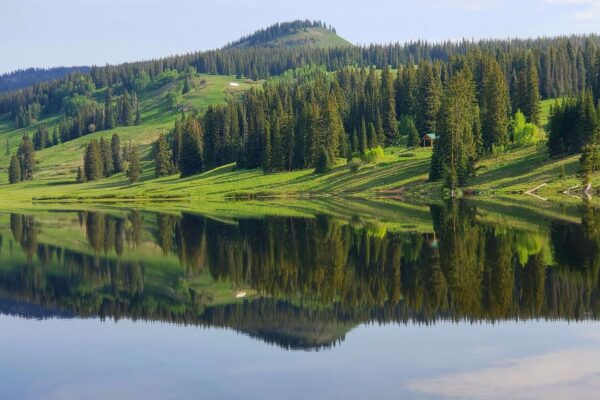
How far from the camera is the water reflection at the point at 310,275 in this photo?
32.2m

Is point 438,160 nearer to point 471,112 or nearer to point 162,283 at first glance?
point 471,112

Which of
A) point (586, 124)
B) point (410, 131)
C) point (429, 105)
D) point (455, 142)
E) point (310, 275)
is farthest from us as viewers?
point (429, 105)

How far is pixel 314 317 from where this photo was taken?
3198 centimetres

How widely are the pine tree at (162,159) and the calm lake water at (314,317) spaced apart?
119 meters

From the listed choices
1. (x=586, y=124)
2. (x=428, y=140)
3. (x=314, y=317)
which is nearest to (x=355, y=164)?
(x=428, y=140)

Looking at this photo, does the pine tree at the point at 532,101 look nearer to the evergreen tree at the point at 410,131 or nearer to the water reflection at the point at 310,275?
the evergreen tree at the point at 410,131

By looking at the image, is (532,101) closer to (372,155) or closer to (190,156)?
(372,155)

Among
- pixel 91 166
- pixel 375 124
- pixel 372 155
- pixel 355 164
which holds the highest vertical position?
pixel 375 124

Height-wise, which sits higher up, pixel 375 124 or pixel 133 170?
pixel 375 124

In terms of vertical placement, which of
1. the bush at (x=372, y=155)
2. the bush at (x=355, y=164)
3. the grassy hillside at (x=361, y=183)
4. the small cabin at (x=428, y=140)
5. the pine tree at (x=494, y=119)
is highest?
the pine tree at (x=494, y=119)

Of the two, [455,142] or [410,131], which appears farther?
[410,131]

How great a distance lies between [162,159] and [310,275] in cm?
14407

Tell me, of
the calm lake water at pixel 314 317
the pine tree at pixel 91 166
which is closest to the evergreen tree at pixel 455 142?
the calm lake water at pixel 314 317

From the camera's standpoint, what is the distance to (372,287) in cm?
3753
